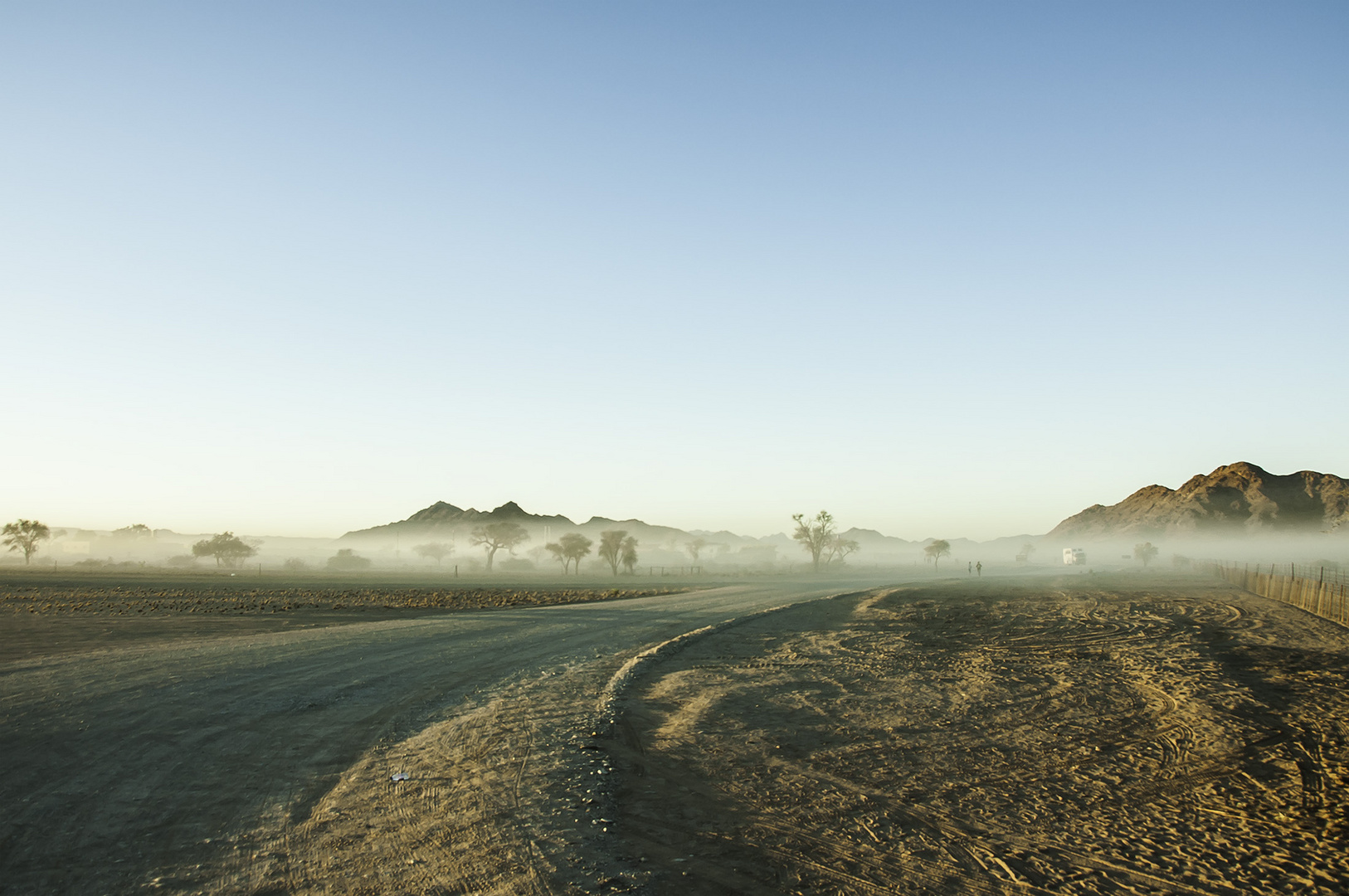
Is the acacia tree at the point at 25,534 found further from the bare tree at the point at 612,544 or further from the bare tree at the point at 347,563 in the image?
the bare tree at the point at 612,544

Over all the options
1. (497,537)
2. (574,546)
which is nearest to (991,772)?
(574,546)

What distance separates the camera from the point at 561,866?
578cm

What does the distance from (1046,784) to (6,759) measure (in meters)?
12.4

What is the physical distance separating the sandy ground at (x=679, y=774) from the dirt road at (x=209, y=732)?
0.05 metres

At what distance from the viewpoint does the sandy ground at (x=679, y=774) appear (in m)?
5.82

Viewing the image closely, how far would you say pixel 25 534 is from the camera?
119875mm

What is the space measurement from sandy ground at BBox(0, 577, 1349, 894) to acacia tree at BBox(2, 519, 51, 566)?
5449 inches

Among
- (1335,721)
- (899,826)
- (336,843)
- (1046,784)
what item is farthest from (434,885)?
(1335,721)

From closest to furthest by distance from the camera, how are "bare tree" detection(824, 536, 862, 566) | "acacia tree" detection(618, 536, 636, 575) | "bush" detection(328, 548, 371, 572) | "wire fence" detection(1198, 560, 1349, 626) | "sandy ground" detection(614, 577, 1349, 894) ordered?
"sandy ground" detection(614, 577, 1349, 894), "wire fence" detection(1198, 560, 1349, 626), "acacia tree" detection(618, 536, 636, 575), "bare tree" detection(824, 536, 862, 566), "bush" detection(328, 548, 371, 572)

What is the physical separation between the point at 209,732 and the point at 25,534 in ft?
498

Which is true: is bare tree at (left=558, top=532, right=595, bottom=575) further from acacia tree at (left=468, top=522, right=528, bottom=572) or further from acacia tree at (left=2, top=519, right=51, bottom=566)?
acacia tree at (left=2, top=519, right=51, bottom=566)

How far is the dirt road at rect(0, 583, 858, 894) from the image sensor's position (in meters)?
5.92

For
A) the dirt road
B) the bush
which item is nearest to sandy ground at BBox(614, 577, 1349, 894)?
the dirt road

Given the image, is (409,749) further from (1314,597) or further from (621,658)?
(1314,597)
